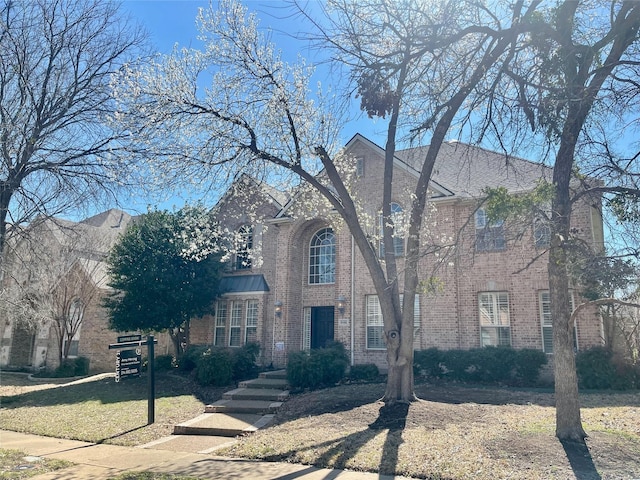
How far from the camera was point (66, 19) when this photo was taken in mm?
10766

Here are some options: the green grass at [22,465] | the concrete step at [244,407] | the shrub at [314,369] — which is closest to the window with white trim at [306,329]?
the shrub at [314,369]

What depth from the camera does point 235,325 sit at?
20141 mm

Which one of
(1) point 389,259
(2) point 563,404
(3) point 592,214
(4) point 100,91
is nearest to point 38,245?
(4) point 100,91

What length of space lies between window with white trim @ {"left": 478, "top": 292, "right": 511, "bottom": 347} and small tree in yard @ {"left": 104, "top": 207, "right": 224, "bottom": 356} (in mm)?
9771

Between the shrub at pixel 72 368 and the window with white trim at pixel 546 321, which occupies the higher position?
the window with white trim at pixel 546 321

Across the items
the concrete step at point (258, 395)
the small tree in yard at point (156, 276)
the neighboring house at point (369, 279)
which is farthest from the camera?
the small tree in yard at point (156, 276)

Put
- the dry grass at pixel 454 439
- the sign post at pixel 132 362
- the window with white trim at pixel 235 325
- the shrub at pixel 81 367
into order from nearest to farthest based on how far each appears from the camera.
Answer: the dry grass at pixel 454 439
the sign post at pixel 132 362
the window with white trim at pixel 235 325
the shrub at pixel 81 367

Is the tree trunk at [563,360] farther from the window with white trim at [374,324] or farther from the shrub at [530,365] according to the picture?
the window with white trim at [374,324]

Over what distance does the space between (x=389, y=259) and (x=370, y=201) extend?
26.0 ft

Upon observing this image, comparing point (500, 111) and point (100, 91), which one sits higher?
point (100, 91)

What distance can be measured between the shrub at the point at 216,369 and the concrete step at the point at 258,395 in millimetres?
1682

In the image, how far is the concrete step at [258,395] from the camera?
41.3 ft

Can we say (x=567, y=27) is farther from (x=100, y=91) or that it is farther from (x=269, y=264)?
(x=269, y=264)

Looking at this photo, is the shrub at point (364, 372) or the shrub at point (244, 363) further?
the shrub at point (244, 363)
